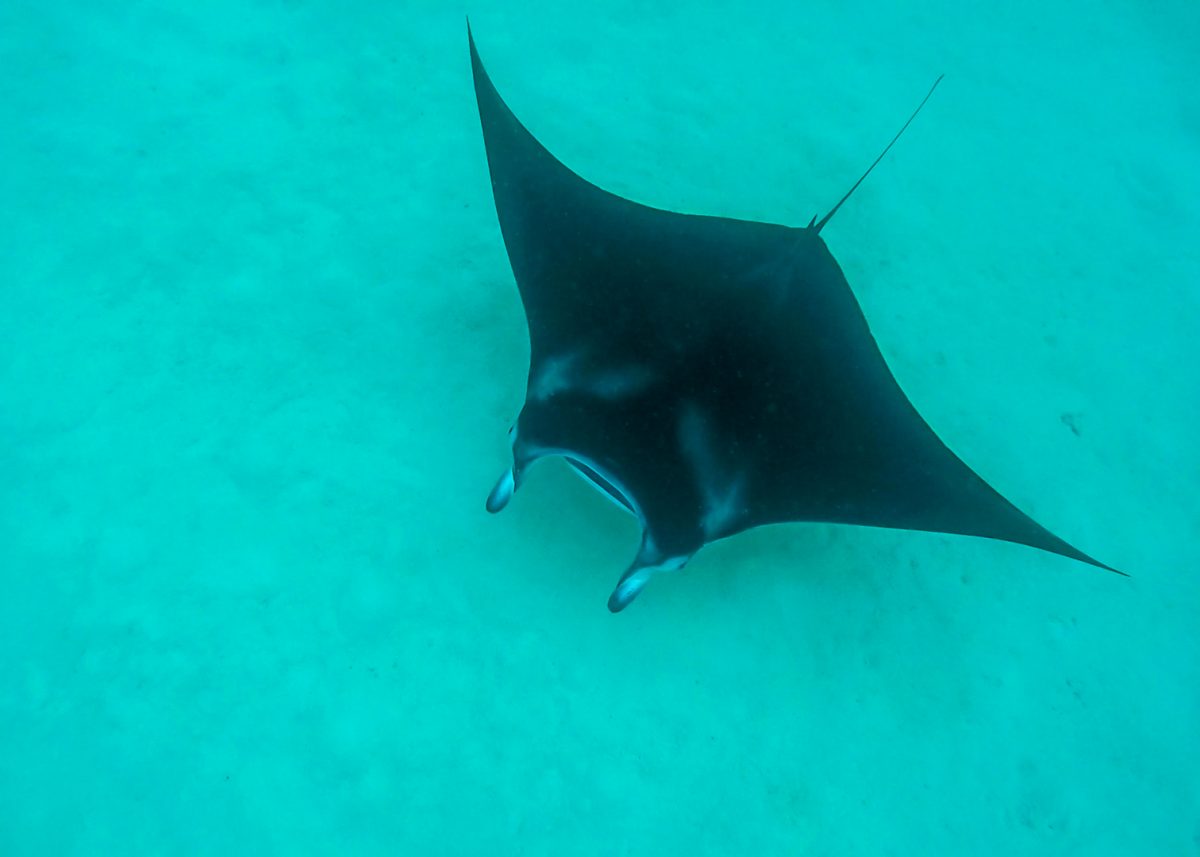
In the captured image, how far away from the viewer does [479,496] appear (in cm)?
306

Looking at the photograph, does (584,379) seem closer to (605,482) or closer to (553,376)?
(553,376)

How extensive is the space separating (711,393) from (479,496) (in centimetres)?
105

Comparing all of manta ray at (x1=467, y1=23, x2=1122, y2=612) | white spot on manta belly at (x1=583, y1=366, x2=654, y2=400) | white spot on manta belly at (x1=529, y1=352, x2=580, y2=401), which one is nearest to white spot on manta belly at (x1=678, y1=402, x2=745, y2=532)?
manta ray at (x1=467, y1=23, x2=1122, y2=612)

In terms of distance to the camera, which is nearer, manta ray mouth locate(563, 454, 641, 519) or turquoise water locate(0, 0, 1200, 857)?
manta ray mouth locate(563, 454, 641, 519)

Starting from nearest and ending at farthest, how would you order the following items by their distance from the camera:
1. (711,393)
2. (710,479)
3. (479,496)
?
(710,479)
(711,393)
(479,496)

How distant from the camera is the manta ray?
8.02 ft

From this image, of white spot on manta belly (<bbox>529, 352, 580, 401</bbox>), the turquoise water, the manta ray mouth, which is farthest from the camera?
the turquoise water

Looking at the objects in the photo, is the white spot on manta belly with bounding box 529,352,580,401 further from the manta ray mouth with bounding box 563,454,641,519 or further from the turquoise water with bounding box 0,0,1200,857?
the turquoise water with bounding box 0,0,1200,857

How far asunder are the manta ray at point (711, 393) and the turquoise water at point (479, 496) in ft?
1.89

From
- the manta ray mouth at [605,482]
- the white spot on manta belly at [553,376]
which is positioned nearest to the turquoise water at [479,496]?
the manta ray mouth at [605,482]

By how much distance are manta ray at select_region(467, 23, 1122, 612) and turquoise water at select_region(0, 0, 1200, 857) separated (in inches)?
22.6

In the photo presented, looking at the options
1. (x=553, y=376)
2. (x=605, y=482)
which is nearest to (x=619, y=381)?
(x=553, y=376)

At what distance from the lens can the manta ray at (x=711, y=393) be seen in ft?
8.02

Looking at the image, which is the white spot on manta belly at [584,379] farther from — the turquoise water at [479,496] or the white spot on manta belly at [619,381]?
the turquoise water at [479,496]
